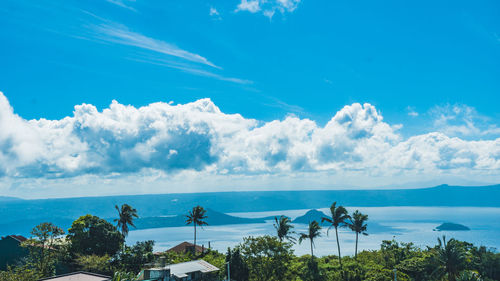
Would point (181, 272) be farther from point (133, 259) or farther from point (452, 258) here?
point (452, 258)

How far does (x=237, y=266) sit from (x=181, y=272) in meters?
11.0

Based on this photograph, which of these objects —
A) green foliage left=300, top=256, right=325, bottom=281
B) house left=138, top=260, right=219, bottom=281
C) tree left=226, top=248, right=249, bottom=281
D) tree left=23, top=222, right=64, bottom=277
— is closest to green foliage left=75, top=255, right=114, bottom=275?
tree left=23, top=222, right=64, bottom=277

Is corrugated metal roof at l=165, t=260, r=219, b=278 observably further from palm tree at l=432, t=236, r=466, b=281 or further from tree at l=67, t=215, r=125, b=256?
palm tree at l=432, t=236, r=466, b=281

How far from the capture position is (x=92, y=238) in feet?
205

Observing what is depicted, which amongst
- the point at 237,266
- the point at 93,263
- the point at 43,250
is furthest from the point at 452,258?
the point at 43,250

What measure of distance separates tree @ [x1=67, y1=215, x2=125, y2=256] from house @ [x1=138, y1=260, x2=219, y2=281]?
21476 mm

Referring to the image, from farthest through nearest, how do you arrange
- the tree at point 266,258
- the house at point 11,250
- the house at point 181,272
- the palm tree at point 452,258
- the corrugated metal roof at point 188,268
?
the house at point 11,250 < the tree at point 266,258 < the palm tree at point 452,258 < the corrugated metal roof at point 188,268 < the house at point 181,272

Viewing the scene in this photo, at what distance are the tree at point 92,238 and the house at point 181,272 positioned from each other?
21476 mm

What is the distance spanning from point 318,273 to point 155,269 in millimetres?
28413

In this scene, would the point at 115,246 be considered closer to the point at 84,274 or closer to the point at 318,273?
the point at 84,274

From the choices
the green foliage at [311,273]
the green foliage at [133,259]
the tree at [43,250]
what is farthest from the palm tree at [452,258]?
the tree at [43,250]

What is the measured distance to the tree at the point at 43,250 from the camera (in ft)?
177

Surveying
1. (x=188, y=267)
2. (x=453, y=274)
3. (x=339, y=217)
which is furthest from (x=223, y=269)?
(x=453, y=274)

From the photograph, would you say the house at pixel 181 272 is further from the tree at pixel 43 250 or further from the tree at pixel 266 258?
the tree at pixel 43 250
